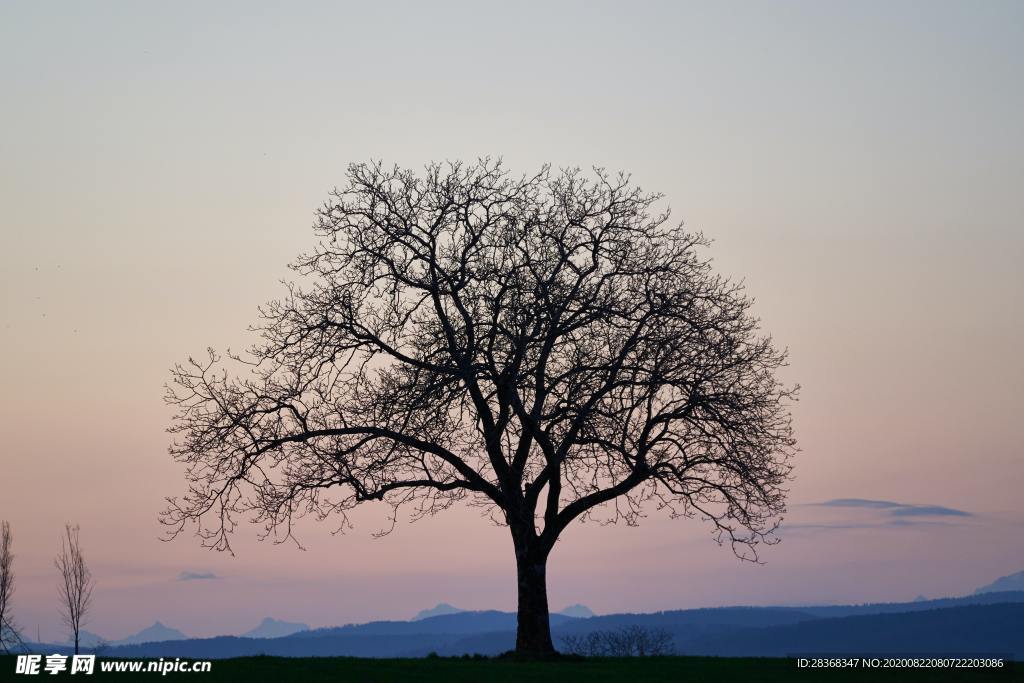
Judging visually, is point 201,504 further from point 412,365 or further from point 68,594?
point 68,594

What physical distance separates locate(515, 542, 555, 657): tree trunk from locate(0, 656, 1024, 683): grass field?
0.96 metres

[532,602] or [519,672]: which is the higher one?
[532,602]

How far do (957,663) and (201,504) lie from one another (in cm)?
2255

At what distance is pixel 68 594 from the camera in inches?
1747

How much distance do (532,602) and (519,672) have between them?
14.7ft

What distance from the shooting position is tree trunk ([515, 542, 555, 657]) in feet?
101

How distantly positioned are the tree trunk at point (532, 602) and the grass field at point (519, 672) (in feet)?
3.15

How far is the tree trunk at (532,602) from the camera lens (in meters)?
30.9

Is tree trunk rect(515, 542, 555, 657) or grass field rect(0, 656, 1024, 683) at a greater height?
tree trunk rect(515, 542, 555, 657)

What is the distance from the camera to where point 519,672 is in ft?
86.9

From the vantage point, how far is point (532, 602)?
30.9 meters

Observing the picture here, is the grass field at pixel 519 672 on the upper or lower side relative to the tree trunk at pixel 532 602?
lower

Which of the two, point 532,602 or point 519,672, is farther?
point 532,602

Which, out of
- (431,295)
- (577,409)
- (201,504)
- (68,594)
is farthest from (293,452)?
(68,594)
